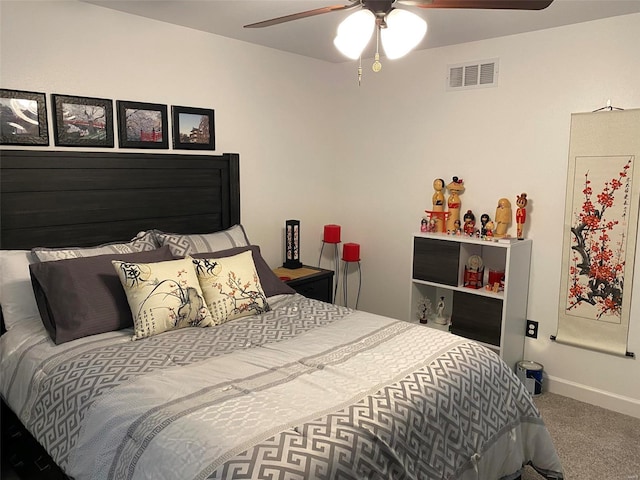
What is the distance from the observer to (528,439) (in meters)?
2.23

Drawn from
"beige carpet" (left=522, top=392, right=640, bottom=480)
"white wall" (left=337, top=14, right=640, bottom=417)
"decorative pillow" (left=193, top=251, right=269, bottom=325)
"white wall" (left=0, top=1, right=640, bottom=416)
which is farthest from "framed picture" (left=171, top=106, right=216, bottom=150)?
"beige carpet" (left=522, top=392, right=640, bottom=480)

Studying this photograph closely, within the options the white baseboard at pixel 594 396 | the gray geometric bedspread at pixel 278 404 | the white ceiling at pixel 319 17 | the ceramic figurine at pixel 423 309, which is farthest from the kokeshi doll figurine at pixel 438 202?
the gray geometric bedspread at pixel 278 404

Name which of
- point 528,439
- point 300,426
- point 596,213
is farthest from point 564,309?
point 300,426

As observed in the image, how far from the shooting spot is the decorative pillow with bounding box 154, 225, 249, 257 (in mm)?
2893

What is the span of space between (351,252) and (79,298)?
2.36 m

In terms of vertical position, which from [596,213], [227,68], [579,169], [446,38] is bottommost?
[596,213]

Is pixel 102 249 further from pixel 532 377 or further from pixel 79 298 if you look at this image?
pixel 532 377

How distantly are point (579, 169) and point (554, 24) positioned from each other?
0.90 metres

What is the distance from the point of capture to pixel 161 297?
92.9 inches

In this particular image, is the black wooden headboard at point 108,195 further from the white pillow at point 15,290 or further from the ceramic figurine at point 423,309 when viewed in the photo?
the ceramic figurine at point 423,309

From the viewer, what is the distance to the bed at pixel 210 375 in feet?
5.05

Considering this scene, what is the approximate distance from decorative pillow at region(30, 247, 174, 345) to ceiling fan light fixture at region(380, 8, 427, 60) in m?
1.64

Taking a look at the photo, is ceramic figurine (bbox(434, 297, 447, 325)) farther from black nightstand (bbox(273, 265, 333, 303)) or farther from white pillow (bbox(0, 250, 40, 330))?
white pillow (bbox(0, 250, 40, 330))

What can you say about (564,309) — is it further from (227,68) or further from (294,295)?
(227,68)
